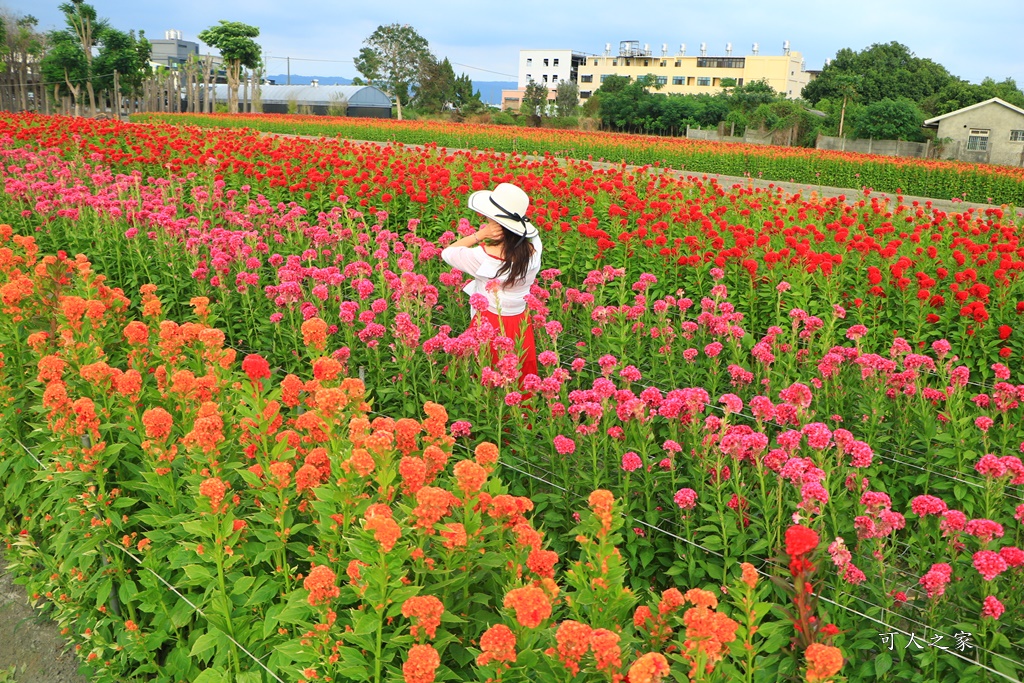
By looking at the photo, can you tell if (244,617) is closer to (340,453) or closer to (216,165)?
(340,453)

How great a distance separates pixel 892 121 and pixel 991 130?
6.03 m

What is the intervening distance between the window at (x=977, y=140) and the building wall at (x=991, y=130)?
9 cm

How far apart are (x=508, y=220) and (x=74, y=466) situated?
9.53ft

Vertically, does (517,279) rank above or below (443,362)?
above

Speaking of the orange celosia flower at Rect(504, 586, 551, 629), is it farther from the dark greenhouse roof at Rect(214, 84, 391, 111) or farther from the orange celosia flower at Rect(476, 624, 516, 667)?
the dark greenhouse roof at Rect(214, 84, 391, 111)

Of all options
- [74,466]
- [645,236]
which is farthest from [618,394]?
[645,236]

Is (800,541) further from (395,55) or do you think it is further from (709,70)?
(709,70)

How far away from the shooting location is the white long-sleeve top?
504 centimetres

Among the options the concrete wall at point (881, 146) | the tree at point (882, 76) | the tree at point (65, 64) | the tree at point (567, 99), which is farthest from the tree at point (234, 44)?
the tree at point (882, 76)

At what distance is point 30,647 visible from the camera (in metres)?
3.45

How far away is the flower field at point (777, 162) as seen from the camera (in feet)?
81.5

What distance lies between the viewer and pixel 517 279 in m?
5.09

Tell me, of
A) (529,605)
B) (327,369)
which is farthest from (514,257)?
(529,605)

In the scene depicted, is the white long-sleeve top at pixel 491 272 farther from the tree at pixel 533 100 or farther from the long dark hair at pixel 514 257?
the tree at pixel 533 100
